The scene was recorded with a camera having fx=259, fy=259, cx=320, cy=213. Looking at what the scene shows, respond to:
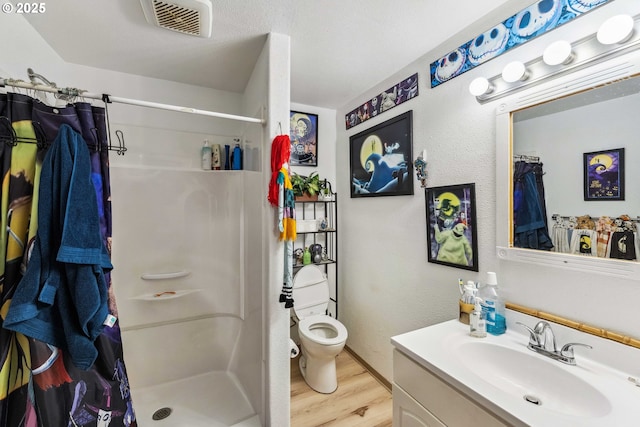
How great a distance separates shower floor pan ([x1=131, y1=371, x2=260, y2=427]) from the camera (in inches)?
62.1

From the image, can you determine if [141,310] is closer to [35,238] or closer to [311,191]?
[35,238]

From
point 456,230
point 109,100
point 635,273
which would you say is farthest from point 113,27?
point 635,273

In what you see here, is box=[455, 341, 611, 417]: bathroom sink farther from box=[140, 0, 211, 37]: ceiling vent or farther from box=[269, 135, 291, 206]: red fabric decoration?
box=[140, 0, 211, 37]: ceiling vent

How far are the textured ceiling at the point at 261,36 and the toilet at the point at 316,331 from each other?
1622mm

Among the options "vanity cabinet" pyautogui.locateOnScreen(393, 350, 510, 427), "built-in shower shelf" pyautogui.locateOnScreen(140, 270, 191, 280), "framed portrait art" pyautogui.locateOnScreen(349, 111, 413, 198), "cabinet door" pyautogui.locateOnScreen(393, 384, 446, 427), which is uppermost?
"framed portrait art" pyautogui.locateOnScreen(349, 111, 413, 198)

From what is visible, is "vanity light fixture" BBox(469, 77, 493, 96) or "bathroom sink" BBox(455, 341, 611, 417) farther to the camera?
"vanity light fixture" BBox(469, 77, 493, 96)

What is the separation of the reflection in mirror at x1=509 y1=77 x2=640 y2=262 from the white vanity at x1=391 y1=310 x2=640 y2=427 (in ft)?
1.19

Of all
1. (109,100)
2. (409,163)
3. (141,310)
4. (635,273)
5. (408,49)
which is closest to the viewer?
(635,273)

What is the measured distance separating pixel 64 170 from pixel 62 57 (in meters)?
1.36

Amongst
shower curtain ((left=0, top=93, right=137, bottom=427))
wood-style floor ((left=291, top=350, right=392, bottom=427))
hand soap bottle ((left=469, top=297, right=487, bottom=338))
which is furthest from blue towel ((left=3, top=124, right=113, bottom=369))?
hand soap bottle ((left=469, top=297, right=487, bottom=338))

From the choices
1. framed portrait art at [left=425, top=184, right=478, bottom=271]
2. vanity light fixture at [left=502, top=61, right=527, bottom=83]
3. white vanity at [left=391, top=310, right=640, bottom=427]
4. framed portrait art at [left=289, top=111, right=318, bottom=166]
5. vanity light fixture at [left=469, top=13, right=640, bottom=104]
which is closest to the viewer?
white vanity at [left=391, top=310, right=640, bottom=427]

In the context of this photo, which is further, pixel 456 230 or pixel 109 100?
pixel 456 230

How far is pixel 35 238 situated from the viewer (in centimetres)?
92

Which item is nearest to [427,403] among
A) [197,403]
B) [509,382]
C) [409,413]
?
[409,413]
